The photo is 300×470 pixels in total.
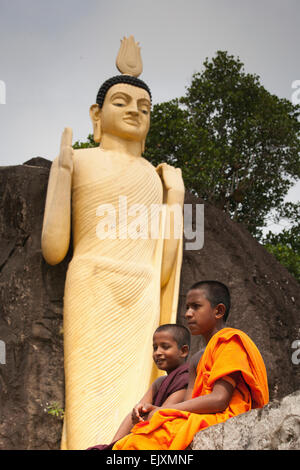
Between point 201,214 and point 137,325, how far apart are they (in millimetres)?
1937

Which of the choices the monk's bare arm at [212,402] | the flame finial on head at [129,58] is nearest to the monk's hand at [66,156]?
the flame finial on head at [129,58]

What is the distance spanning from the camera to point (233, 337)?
10.7ft

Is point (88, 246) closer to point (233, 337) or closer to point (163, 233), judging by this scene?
point (163, 233)

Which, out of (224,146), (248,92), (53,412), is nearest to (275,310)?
(53,412)

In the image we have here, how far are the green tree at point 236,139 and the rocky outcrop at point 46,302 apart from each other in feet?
16.8

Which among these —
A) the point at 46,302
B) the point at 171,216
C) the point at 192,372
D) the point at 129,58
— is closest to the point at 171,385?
the point at 192,372

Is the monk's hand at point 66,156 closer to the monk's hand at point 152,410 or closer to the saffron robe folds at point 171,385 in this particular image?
the saffron robe folds at point 171,385

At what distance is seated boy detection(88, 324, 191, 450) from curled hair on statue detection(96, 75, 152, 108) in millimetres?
3571

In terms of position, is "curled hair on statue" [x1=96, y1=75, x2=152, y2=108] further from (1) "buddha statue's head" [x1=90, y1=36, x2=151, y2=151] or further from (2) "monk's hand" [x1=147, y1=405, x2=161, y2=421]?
(2) "monk's hand" [x1=147, y1=405, x2=161, y2=421]

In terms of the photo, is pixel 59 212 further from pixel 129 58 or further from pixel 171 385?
pixel 171 385

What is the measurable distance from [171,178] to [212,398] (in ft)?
14.3

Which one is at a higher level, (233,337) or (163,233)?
(163,233)

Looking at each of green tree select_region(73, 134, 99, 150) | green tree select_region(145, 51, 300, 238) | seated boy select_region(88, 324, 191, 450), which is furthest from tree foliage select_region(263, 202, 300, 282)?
seated boy select_region(88, 324, 191, 450)

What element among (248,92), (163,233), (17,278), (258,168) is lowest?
(17,278)
